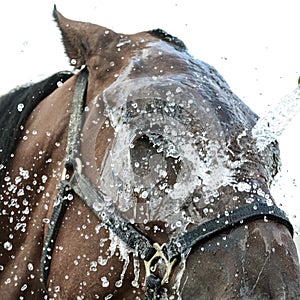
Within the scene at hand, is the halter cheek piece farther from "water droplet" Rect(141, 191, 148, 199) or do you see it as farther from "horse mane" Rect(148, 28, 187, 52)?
"horse mane" Rect(148, 28, 187, 52)

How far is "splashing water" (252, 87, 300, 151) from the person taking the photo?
2361mm

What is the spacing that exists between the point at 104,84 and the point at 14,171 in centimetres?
62

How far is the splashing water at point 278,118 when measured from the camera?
7.75 feet

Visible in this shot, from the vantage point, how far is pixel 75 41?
9.16ft

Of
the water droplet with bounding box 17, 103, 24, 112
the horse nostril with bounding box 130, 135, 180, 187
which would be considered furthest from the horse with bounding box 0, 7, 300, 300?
the water droplet with bounding box 17, 103, 24, 112

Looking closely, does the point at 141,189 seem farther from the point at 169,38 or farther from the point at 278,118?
the point at 169,38

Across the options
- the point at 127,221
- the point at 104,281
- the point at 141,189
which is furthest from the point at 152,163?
the point at 104,281

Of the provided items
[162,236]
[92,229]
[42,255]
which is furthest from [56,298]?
[162,236]

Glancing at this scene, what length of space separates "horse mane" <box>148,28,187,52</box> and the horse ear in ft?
1.07

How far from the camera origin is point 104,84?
263cm

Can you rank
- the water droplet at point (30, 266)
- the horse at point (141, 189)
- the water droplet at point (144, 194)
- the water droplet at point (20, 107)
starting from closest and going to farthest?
the horse at point (141, 189) → the water droplet at point (144, 194) → the water droplet at point (30, 266) → the water droplet at point (20, 107)

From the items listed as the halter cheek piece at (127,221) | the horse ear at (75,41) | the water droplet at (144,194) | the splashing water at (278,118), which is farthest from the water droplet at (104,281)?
the horse ear at (75,41)

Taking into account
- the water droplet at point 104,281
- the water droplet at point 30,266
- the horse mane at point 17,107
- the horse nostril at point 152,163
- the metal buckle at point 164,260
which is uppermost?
the horse nostril at point 152,163

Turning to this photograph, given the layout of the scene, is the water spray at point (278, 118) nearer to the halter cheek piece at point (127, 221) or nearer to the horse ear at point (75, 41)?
the halter cheek piece at point (127, 221)
